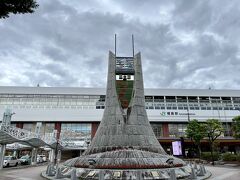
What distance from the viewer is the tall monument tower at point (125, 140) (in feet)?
48.6

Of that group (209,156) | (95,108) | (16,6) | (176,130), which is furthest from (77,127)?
(16,6)

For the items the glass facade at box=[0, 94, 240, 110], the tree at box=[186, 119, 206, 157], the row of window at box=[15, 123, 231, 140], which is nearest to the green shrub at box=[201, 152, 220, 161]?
the tree at box=[186, 119, 206, 157]

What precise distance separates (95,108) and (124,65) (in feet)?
102

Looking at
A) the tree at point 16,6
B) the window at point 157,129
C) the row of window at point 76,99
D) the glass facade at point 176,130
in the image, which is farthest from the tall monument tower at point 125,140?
the glass facade at point 176,130

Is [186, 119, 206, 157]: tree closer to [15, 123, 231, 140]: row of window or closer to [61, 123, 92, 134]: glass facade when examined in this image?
[15, 123, 231, 140]: row of window

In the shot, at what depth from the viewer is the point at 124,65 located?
23875 millimetres

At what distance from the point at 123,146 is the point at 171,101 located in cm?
3891

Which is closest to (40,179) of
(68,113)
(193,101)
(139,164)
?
(139,164)

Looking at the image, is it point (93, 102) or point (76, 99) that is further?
point (76, 99)

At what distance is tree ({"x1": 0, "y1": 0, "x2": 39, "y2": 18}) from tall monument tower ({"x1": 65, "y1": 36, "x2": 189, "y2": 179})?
32.0 feet

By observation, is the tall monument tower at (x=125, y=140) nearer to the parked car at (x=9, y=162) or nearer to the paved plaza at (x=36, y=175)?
the paved plaza at (x=36, y=175)

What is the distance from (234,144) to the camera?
5078cm

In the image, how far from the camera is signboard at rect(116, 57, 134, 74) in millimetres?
23312

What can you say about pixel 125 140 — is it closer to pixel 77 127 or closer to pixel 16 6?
pixel 16 6
